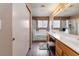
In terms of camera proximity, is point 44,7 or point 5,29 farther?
point 44,7

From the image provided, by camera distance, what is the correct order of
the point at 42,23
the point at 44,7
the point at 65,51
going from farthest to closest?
the point at 42,23, the point at 44,7, the point at 65,51

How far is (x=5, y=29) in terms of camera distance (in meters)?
1.87

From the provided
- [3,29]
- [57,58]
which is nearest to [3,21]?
[3,29]

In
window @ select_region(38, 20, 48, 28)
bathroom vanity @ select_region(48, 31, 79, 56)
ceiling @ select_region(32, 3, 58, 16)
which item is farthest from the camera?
window @ select_region(38, 20, 48, 28)

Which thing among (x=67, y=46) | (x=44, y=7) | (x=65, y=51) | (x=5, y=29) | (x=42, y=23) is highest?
(x=44, y=7)

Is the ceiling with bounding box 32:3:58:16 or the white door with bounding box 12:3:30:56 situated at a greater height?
the ceiling with bounding box 32:3:58:16

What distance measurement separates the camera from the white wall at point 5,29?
1.75 meters

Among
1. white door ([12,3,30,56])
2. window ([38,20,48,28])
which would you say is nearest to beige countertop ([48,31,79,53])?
white door ([12,3,30,56])

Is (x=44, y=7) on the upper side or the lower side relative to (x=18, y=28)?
upper

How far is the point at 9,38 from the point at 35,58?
1408 mm

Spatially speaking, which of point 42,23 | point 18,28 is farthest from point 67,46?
point 42,23

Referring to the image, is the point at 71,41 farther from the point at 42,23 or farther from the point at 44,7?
the point at 42,23

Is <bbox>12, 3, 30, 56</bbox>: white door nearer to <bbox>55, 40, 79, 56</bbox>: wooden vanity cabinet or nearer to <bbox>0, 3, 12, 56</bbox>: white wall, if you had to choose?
<bbox>0, 3, 12, 56</bbox>: white wall

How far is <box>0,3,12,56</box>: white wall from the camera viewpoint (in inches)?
68.8
